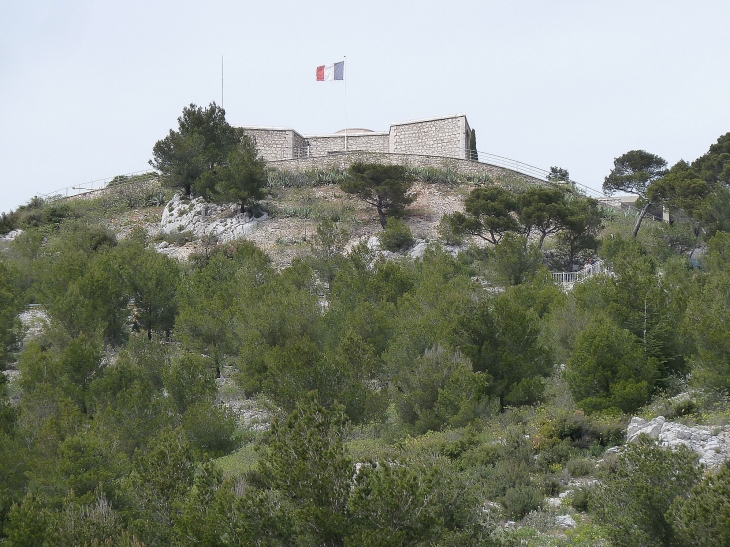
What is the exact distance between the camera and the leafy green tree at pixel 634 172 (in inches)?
2255

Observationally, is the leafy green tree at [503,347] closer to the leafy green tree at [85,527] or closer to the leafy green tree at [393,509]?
the leafy green tree at [85,527]

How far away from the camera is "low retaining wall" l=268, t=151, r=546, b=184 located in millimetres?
46219

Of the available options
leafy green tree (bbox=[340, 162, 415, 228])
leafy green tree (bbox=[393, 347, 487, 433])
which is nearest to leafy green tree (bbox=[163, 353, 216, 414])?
leafy green tree (bbox=[393, 347, 487, 433])

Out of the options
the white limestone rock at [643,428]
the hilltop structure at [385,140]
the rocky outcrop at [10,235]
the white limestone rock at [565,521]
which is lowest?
the white limestone rock at [565,521]

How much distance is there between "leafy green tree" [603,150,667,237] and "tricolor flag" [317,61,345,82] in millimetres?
23409

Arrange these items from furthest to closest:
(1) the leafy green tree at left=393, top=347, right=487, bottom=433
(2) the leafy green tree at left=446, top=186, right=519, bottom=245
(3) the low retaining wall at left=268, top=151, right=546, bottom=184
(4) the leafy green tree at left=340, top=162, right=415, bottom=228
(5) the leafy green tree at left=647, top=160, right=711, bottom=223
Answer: (3) the low retaining wall at left=268, top=151, right=546, bottom=184 → (4) the leafy green tree at left=340, top=162, right=415, bottom=228 → (5) the leafy green tree at left=647, top=160, right=711, bottom=223 → (2) the leafy green tree at left=446, top=186, right=519, bottom=245 → (1) the leafy green tree at left=393, top=347, right=487, bottom=433

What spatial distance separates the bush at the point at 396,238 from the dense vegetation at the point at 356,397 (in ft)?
10.4

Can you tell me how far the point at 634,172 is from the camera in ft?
199

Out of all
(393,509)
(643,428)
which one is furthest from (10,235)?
(393,509)

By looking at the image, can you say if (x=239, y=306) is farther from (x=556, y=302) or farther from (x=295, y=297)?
(x=556, y=302)

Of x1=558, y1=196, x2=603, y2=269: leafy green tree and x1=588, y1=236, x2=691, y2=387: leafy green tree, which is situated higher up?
x1=558, y1=196, x2=603, y2=269: leafy green tree

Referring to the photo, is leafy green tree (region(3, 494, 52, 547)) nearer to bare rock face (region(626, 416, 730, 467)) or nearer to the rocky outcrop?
bare rock face (region(626, 416, 730, 467))

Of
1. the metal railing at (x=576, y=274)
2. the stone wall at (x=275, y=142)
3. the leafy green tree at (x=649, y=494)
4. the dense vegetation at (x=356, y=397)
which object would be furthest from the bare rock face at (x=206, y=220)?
the leafy green tree at (x=649, y=494)

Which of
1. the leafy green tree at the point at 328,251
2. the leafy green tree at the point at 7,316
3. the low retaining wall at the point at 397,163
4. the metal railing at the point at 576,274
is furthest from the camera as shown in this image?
the low retaining wall at the point at 397,163
